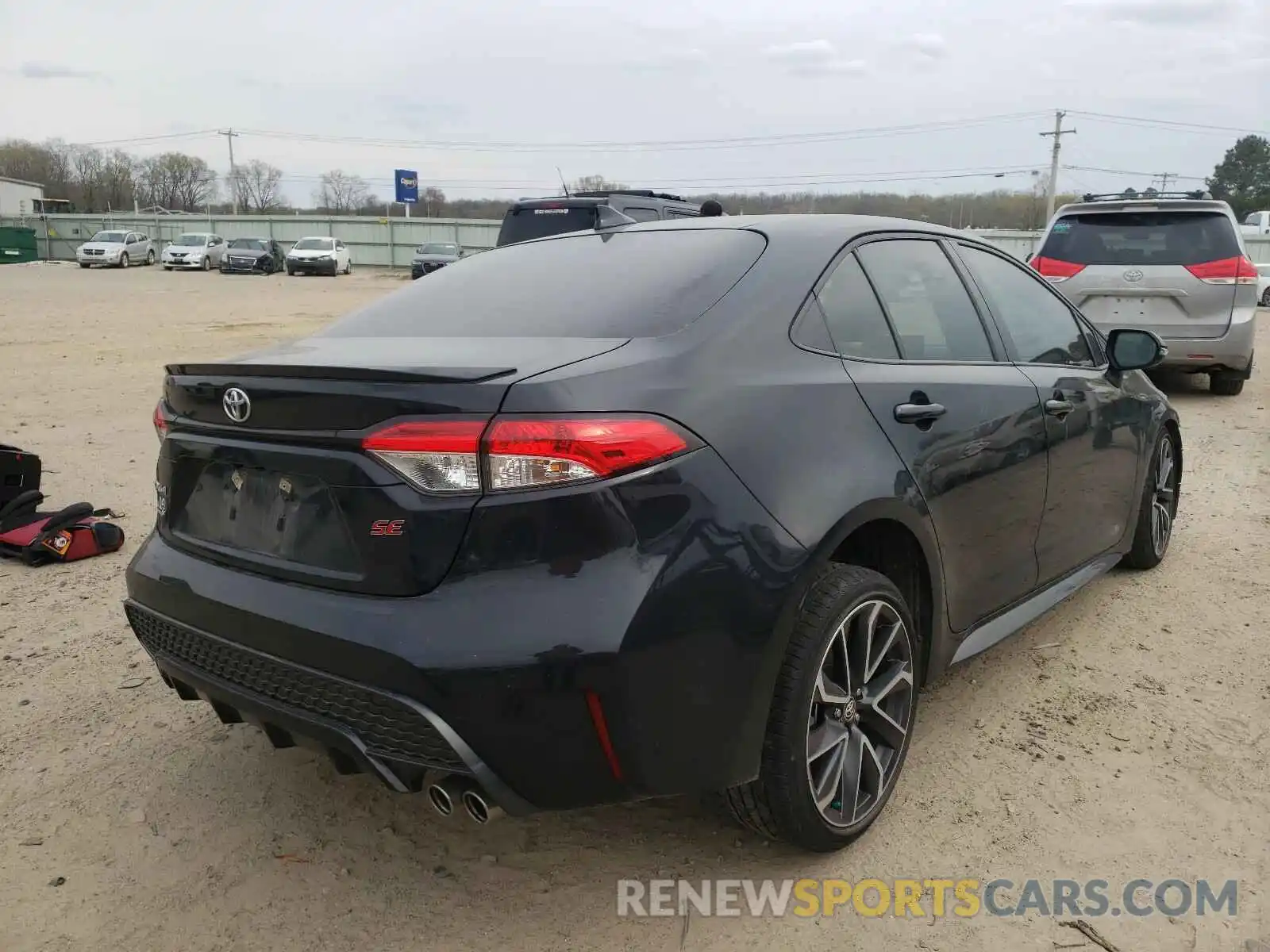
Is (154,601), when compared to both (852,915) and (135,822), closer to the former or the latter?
(135,822)

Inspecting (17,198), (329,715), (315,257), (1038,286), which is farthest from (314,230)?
(329,715)

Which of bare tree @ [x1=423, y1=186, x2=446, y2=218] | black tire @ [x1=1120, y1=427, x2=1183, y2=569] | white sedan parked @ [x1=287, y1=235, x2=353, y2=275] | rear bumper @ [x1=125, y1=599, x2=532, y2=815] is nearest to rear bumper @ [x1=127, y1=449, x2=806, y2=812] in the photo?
rear bumper @ [x1=125, y1=599, x2=532, y2=815]

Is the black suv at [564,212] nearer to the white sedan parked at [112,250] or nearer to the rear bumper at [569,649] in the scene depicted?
the rear bumper at [569,649]

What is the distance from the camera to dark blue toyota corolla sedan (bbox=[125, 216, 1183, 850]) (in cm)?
199

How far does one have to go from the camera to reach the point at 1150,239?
8.88m

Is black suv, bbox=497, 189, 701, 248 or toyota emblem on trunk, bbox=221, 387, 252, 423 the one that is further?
black suv, bbox=497, 189, 701, 248

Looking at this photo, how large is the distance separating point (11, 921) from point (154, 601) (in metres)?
0.78

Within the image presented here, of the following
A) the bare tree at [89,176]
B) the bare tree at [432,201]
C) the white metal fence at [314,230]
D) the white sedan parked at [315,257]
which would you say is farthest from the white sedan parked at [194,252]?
the bare tree at [89,176]

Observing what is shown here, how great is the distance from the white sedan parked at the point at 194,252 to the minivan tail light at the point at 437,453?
41.4m

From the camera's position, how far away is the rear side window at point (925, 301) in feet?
9.62

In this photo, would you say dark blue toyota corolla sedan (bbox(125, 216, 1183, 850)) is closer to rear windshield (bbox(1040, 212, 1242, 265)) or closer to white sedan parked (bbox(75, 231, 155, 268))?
rear windshield (bbox(1040, 212, 1242, 265))

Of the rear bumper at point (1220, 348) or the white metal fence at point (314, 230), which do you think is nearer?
the rear bumper at point (1220, 348)

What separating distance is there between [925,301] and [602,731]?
1.82 meters

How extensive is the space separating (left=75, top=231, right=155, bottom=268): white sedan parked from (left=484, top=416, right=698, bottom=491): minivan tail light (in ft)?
149
